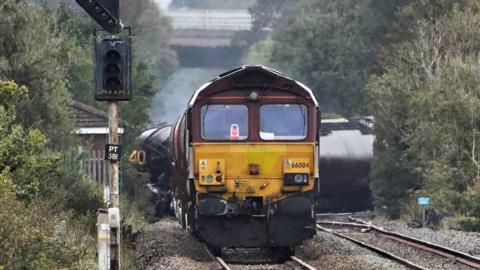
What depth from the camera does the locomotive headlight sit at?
56.4 feet

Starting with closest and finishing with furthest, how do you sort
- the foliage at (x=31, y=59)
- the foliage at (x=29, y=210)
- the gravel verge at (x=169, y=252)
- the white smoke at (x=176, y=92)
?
the foliage at (x=29, y=210), the gravel verge at (x=169, y=252), the foliage at (x=31, y=59), the white smoke at (x=176, y=92)

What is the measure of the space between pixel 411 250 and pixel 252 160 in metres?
A: 3.48

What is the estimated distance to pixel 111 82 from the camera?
14.1 m

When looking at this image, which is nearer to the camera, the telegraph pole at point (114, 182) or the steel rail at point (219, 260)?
the telegraph pole at point (114, 182)

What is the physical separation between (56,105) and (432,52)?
43.5 ft

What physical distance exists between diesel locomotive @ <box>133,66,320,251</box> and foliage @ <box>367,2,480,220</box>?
10085 mm

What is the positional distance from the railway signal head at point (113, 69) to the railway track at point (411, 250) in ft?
16.5

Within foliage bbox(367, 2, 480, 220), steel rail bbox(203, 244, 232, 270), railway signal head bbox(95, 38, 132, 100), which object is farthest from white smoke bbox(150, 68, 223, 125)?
railway signal head bbox(95, 38, 132, 100)

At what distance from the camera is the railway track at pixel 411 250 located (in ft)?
53.4

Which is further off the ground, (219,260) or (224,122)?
(224,122)

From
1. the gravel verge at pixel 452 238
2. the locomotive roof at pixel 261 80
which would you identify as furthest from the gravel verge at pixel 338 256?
the locomotive roof at pixel 261 80

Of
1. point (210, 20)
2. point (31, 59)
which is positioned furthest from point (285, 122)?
point (210, 20)

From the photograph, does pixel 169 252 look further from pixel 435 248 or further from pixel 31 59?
pixel 31 59

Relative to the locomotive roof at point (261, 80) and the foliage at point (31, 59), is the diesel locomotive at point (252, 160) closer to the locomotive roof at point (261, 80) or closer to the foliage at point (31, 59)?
the locomotive roof at point (261, 80)
